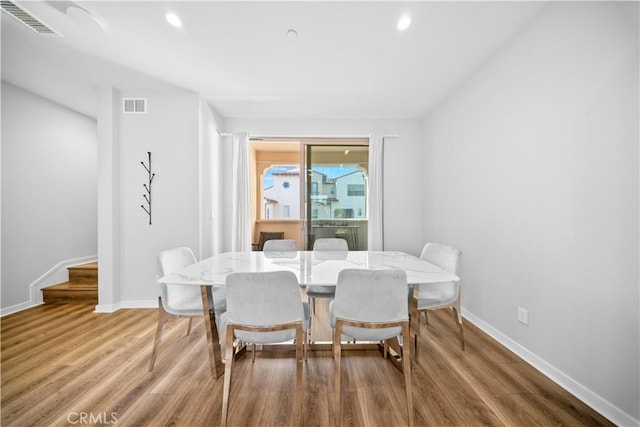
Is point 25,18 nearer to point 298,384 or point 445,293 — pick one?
point 298,384

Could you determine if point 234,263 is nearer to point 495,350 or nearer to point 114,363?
point 114,363

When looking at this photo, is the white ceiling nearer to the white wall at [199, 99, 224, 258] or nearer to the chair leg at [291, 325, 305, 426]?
the white wall at [199, 99, 224, 258]

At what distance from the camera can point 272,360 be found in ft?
6.75

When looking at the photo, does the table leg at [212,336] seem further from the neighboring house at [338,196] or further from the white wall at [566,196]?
the neighboring house at [338,196]

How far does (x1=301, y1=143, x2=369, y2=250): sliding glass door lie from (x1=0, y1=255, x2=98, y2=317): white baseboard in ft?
11.3

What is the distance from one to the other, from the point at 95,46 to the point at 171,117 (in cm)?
95

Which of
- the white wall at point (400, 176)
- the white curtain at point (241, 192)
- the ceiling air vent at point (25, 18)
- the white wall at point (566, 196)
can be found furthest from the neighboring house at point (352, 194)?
the ceiling air vent at point (25, 18)

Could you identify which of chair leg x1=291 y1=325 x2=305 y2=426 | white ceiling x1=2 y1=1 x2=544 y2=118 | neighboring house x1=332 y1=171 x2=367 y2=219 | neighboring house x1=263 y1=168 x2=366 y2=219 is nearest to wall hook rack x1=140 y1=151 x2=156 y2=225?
white ceiling x1=2 y1=1 x2=544 y2=118

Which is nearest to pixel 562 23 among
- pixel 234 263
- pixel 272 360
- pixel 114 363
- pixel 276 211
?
pixel 234 263

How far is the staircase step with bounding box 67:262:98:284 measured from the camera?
3.55 meters

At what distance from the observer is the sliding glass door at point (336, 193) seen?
4.25 m

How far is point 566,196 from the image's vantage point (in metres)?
1.75

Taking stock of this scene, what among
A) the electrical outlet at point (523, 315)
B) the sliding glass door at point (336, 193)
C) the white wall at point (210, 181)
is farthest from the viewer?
the sliding glass door at point (336, 193)

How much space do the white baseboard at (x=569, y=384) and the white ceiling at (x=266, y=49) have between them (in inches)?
103
